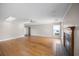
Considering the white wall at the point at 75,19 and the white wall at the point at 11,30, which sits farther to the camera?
the white wall at the point at 11,30

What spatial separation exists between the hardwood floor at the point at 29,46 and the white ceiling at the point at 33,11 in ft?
1.43

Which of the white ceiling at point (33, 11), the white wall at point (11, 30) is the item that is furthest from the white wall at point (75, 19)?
the white wall at point (11, 30)

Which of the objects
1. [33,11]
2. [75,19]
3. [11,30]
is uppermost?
[33,11]

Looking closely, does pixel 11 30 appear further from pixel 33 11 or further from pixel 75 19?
pixel 75 19

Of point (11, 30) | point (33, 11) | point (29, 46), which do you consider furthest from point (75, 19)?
point (11, 30)

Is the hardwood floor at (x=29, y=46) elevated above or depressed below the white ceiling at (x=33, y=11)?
below

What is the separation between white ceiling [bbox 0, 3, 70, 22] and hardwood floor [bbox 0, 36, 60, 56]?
0.44 meters

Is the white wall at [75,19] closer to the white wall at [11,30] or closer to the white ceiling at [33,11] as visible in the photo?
the white ceiling at [33,11]

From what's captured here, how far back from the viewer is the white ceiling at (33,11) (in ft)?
6.50

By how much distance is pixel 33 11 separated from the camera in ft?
6.80

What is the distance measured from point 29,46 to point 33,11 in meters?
0.70

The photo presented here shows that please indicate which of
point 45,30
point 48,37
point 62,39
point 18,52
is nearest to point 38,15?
point 45,30

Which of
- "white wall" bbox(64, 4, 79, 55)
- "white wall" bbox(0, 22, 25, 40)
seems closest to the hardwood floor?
"white wall" bbox(0, 22, 25, 40)

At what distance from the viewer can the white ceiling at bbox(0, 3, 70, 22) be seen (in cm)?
198
